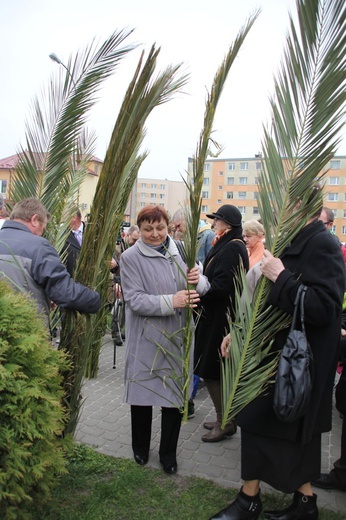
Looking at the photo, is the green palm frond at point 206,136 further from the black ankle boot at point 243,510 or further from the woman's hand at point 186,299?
the black ankle boot at point 243,510

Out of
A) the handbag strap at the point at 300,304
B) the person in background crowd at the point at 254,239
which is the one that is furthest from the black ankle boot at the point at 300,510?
the person in background crowd at the point at 254,239

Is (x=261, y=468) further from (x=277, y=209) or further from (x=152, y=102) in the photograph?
(x=152, y=102)

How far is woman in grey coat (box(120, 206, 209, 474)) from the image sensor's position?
3.07 metres

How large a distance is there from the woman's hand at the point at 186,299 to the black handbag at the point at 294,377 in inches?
24.4

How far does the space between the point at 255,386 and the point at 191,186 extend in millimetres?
1196

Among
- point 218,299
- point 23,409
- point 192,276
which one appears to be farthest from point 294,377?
point 218,299

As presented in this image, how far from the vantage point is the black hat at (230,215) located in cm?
386

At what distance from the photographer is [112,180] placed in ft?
7.86

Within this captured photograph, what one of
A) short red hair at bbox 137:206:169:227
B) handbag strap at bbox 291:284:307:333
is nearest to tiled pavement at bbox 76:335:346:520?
short red hair at bbox 137:206:169:227

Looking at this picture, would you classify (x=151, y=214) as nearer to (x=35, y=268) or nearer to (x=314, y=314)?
(x=35, y=268)

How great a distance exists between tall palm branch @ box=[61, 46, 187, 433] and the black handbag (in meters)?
1.20

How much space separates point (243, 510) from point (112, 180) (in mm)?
2165

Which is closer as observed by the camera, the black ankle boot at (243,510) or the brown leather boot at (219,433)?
the black ankle boot at (243,510)

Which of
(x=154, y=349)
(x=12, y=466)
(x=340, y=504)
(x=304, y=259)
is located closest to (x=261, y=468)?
(x=340, y=504)
